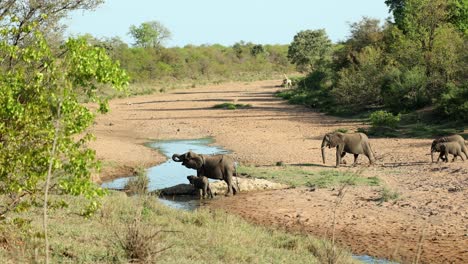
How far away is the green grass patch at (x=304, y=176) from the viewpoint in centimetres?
1652

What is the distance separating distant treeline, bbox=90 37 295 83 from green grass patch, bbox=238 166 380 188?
47.3 metres

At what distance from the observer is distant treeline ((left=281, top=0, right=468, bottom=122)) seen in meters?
30.0

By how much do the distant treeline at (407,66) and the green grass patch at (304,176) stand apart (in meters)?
9.62

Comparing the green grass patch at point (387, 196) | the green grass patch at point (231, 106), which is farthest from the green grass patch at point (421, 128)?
the green grass patch at point (231, 106)

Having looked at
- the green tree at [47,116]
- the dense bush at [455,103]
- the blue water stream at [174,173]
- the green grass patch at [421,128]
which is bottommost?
the blue water stream at [174,173]

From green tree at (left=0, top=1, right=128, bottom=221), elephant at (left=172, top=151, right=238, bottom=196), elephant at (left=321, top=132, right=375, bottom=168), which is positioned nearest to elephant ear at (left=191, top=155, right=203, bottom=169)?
elephant at (left=172, top=151, right=238, bottom=196)

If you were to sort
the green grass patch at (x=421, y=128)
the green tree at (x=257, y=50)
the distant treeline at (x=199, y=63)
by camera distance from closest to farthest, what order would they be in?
1. the green grass patch at (x=421, y=128)
2. the distant treeline at (x=199, y=63)
3. the green tree at (x=257, y=50)

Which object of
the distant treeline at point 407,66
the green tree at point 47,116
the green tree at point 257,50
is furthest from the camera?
the green tree at point 257,50

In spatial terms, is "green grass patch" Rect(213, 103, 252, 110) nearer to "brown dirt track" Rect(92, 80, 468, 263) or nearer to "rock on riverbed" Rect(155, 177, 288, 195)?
"brown dirt track" Rect(92, 80, 468, 263)

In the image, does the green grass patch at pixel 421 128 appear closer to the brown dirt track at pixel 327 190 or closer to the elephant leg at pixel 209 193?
the brown dirt track at pixel 327 190

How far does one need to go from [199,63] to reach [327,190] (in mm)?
76040

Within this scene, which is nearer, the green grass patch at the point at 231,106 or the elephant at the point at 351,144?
the elephant at the point at 351,144

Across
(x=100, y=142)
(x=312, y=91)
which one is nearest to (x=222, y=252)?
(x=100, y=142)

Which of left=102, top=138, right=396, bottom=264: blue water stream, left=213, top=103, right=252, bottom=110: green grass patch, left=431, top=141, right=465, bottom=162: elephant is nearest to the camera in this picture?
left=102, top=138, right=396, bottom=264: blue water stream
